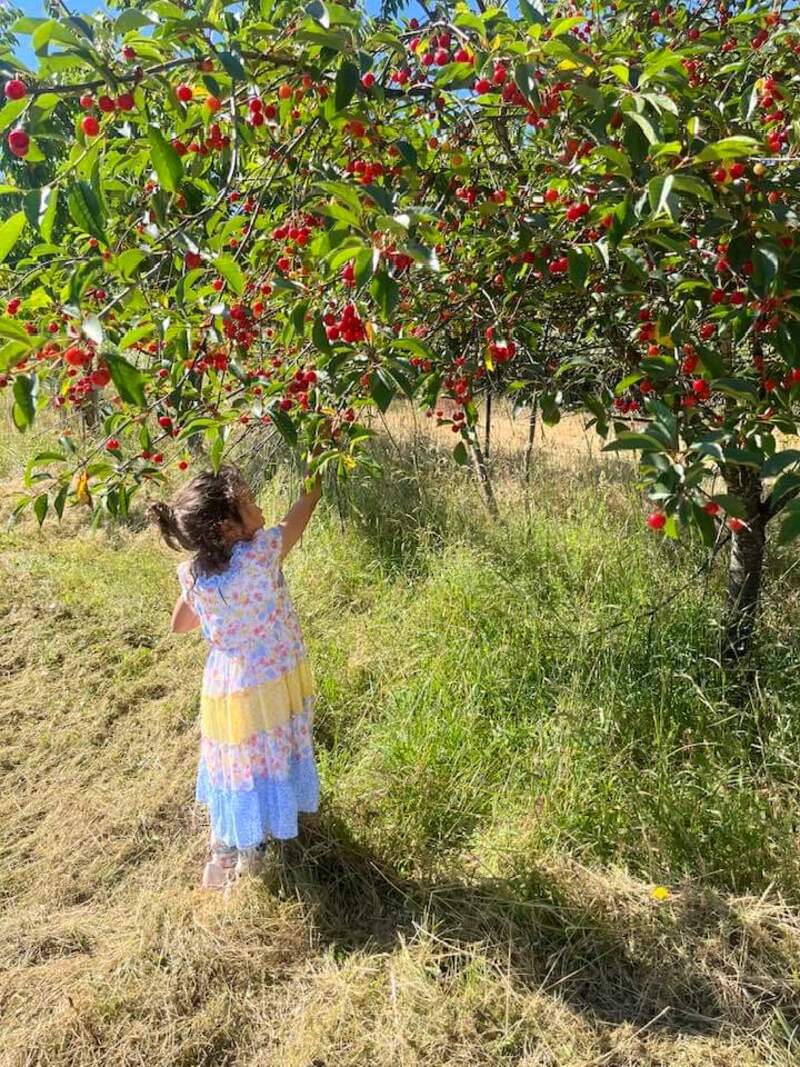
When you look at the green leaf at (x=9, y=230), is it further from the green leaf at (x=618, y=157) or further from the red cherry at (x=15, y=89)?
the green leaf at (x=618, y=157)

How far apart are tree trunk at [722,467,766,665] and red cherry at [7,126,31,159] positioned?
2.02 m

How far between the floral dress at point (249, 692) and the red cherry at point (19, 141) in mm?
1044

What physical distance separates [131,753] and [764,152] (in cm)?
257

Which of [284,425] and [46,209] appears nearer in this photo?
[46,209]

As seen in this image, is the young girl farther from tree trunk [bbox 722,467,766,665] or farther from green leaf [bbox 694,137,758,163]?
tree trunk [bbox 722,467,766,665]

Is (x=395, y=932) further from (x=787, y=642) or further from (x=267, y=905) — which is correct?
(x=787, y=642)

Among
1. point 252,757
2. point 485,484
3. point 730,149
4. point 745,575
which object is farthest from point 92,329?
point 485,484

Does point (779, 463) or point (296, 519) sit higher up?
point (779, 463)

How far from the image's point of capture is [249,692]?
1.92 meters

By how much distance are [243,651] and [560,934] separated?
40.1 inches

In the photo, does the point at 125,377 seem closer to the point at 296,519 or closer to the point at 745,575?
the point at 296,519

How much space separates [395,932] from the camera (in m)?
1.88

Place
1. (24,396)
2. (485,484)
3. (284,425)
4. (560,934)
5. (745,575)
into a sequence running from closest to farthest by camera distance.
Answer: (24,396) < (284,425) < (560,934) < (745,575) < (485,484)

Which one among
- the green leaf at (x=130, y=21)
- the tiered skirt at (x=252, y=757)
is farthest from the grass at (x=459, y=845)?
the green leaf at (x=130, y=21)
